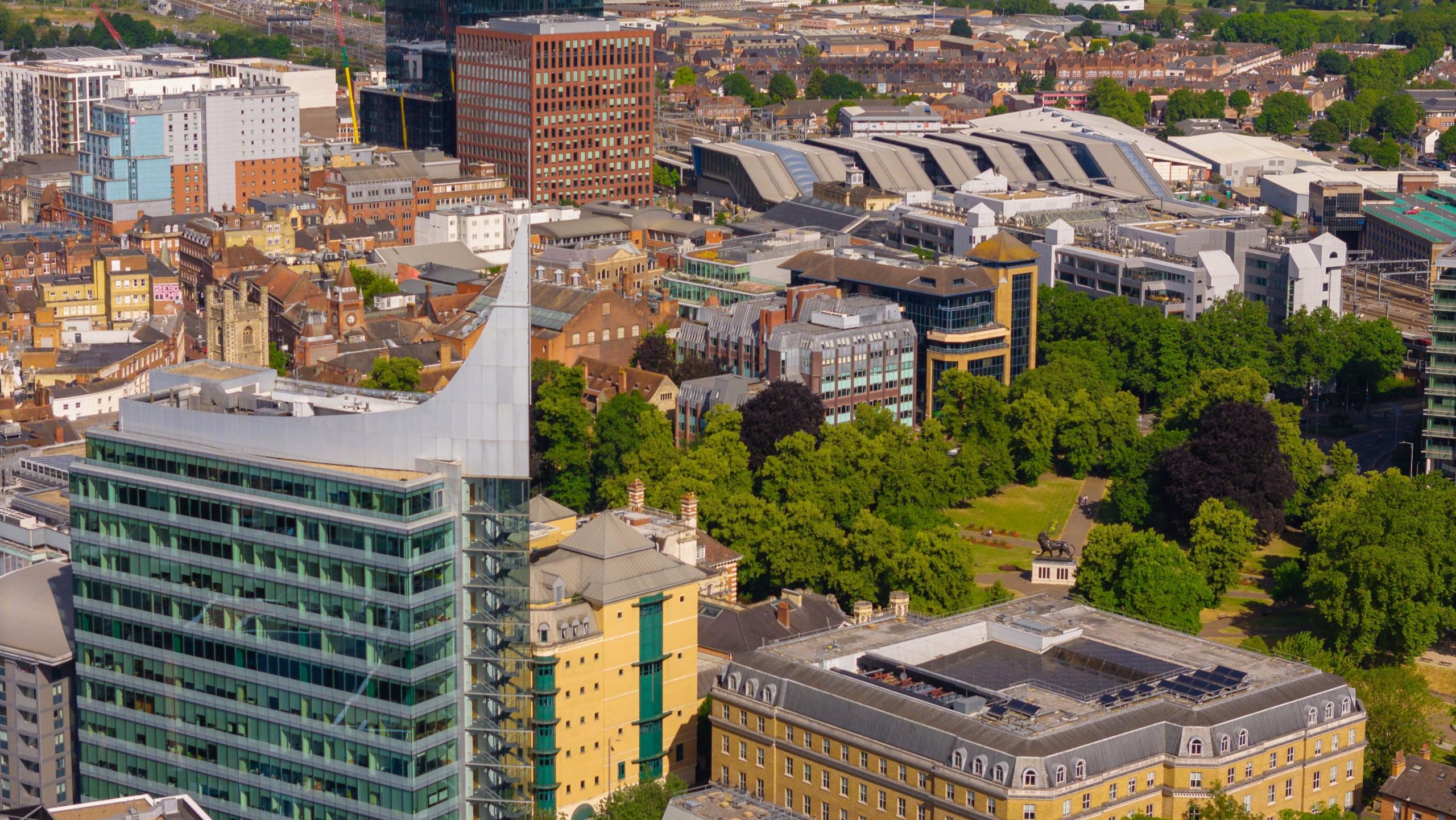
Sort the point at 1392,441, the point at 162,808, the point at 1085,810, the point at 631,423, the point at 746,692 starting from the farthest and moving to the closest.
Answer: the point at 1392,441 < the point at 631,423 < the point at 746,692 < the point at 1085,810 < the point at 162,808

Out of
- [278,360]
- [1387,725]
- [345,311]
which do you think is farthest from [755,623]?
[345,311]

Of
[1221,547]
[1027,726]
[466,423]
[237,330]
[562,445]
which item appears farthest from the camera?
[237,330]

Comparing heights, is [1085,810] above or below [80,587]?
below

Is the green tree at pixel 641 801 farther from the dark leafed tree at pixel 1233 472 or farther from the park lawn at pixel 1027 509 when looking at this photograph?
the park lawn at pixel 1027 509

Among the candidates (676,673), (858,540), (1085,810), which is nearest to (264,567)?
(676,673)

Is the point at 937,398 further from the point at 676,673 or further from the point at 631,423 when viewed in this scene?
the point at 676,673

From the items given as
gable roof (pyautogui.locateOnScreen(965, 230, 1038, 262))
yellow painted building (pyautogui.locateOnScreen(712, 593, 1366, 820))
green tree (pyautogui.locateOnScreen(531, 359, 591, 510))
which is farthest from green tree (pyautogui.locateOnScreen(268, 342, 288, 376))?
yellow painted building (pyautogui.locateOnScreen(712, 593, 1366, 820))

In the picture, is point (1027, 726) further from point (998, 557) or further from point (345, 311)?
point (345, 311)
